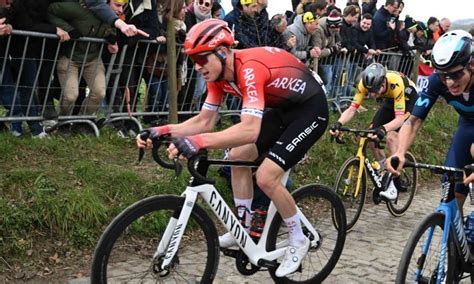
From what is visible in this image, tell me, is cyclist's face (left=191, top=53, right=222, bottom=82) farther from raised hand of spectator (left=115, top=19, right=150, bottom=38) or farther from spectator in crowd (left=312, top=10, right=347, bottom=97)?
spectator in crowd (left=312, top=10, right=347, bottom=97)

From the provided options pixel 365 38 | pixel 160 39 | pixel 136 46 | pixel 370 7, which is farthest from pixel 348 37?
pixel 136 46

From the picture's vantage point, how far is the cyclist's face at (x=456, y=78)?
407 centimetres

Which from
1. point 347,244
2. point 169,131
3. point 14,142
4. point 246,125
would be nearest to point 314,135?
point 246,125

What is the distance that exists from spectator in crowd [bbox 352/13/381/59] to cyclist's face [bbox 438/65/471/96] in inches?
311

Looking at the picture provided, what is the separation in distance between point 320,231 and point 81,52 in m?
3.73

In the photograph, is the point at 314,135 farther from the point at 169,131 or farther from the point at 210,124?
the point at 169,131

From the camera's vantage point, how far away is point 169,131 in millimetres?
4254

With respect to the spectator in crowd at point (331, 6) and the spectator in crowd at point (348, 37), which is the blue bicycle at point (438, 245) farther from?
the spectator in crowd at point (331, 6)

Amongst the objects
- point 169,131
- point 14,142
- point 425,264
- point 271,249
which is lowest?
point 14,142

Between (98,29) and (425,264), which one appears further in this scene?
(98,29)

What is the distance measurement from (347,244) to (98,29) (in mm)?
3806

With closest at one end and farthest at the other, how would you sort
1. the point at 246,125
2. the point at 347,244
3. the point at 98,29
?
the point at 246,125
the point at 347,244
the point at 98,29

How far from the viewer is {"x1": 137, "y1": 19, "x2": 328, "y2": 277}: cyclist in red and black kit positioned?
4.08 m

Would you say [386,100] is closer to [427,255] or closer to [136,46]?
[136,46]
